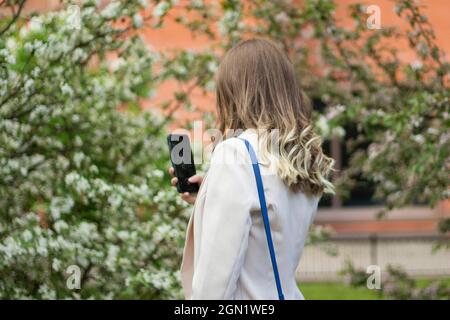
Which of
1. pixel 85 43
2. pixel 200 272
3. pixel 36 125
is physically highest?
pixel 85 43

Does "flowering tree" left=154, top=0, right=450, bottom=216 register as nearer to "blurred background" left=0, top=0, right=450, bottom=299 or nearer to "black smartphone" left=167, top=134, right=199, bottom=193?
"blurred background" left=0, top=0, right=450, bottom=299

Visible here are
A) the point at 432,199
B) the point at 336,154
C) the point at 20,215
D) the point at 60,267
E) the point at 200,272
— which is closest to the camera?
the point at 200,272

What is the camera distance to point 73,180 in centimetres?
514

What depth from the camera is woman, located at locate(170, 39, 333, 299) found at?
104 inches

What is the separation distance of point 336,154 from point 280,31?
1037cm

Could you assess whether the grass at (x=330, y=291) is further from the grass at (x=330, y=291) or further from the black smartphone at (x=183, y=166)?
the black smartphone at (x=183, y=166)

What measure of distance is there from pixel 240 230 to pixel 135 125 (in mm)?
3676

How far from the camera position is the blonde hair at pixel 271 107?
9.26 ft

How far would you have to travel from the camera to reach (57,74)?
519 cm

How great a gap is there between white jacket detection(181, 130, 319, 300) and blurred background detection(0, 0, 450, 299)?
2.27m

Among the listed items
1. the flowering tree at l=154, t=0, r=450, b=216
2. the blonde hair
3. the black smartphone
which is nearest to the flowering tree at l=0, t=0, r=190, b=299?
the flowering tree at l=154, t=0, r=450, b=216

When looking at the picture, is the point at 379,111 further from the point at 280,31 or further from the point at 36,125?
the point at 36,125
